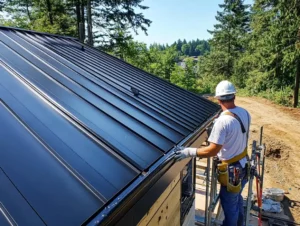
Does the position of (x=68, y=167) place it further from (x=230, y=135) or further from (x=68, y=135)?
(x=230, y=135)

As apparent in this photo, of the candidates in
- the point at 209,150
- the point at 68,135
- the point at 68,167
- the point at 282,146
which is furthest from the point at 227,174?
the point at 282,146

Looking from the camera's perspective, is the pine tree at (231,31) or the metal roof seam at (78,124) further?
the pine tree at (231,31)

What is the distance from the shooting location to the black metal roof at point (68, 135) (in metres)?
1.64

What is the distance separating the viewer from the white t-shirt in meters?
3.49

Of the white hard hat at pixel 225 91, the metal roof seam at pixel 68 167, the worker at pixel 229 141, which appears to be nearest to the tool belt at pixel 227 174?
the worker at pixel 229 141

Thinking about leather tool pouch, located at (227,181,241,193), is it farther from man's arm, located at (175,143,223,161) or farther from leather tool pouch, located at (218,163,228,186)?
man's arm, located at (175,143,223,161)

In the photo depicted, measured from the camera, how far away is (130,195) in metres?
1.96

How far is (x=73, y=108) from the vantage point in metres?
3.10

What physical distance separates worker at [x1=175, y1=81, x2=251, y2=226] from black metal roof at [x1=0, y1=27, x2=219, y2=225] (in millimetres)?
537

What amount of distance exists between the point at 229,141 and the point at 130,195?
2230 millimetres

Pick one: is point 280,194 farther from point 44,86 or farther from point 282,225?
point 44,86

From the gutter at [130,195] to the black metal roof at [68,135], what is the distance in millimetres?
50

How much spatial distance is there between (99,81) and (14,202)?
3.49m

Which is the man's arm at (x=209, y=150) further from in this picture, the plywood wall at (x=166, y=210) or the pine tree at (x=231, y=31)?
the pine tree at (x=231, y=31)
